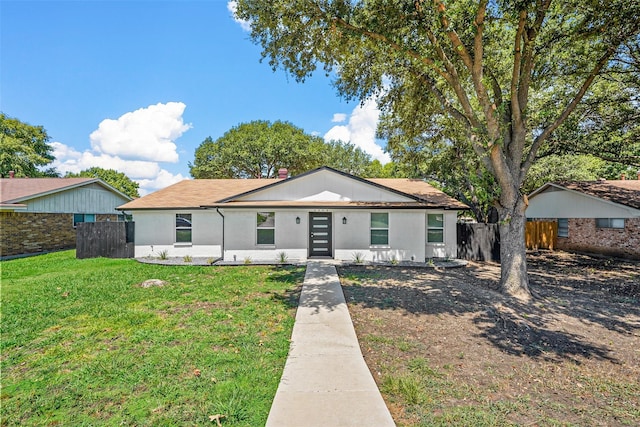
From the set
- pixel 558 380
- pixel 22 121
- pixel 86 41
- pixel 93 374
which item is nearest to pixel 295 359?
pixel 93 374

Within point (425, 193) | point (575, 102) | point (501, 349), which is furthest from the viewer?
point (425, 193)

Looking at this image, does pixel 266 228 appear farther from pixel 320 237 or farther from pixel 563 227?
pixel 563 227

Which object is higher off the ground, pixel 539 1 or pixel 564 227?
pixel 539 1

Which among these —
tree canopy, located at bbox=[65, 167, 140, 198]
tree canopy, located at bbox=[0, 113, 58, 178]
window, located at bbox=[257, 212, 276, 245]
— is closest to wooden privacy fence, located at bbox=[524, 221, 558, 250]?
window, located at bbox=[257, 212, 276, 245]

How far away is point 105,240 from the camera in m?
13.5

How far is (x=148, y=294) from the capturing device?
7707mm

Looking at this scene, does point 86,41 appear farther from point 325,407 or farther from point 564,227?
point 564,227

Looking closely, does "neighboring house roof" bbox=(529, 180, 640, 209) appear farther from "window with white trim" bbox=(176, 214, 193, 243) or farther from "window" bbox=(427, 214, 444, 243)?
"window with white trim" bbox=(176, 214, 193, 243)

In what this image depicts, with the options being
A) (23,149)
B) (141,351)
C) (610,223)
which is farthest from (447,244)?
(23,149)

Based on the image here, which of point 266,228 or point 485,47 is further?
point 266,228

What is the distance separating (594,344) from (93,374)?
7653mm

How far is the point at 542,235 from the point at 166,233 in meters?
21.2

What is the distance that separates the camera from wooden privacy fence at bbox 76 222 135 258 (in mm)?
13242

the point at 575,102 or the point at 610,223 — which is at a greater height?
the point at 575,102
